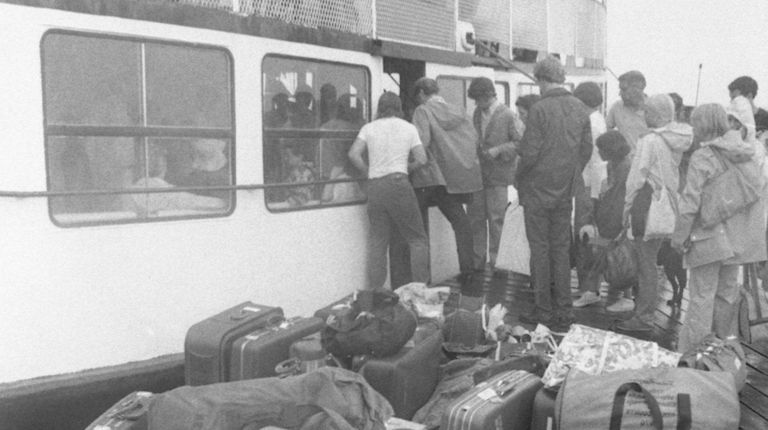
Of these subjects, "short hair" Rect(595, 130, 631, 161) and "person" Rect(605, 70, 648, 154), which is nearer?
"short hair" Rect(595, 130, 631, 161)

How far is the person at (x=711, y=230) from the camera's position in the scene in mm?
5434

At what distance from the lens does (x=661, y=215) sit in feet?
19.7

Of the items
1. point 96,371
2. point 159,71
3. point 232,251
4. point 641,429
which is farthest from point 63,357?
point 641,429

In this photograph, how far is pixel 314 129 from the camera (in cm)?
630

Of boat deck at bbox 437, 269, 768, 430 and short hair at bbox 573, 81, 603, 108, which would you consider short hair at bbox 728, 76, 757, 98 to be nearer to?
short hair at bbox 573, 81, 603, 108

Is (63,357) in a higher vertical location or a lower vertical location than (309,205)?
lower

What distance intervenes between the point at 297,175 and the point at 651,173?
2.61 metres

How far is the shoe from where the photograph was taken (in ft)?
21.0

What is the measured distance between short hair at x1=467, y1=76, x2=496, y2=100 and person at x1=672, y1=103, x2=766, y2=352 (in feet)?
8.79

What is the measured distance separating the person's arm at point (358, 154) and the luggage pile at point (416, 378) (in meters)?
1.32

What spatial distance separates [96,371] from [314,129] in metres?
2.48

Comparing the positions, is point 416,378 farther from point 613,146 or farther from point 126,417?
point 613,146

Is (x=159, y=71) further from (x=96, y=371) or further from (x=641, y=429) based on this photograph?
(x=641, y=429)

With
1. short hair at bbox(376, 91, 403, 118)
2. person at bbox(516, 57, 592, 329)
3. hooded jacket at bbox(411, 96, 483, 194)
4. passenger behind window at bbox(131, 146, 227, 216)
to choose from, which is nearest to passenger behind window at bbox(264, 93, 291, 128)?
passenger behind window at bbox(131, 146, 227, 216)
